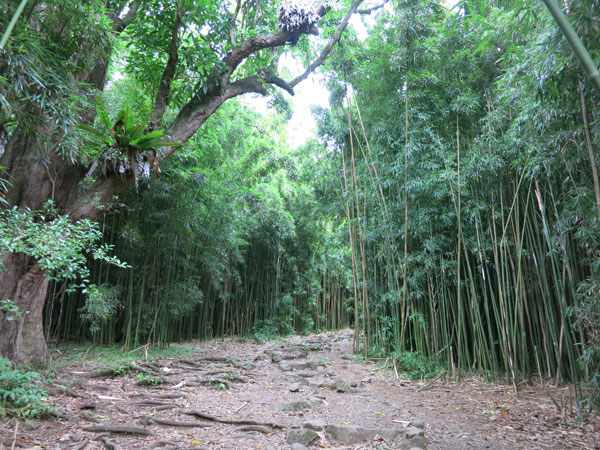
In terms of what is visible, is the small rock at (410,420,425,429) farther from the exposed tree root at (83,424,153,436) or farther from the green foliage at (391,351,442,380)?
the exposed tree root at (83,424,153,436)

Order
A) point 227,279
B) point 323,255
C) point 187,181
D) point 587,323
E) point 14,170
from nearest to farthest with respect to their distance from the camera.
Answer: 1. point 587,323
2. point 14,170
3. point 187,181
4. point 227,279
5. point 323,255

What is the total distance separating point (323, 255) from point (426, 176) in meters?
7.24

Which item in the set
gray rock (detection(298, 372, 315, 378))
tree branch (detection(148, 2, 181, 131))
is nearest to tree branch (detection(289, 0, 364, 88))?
tree branch (detection(148, 2, 181, 131))

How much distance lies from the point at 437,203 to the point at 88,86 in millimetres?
4014

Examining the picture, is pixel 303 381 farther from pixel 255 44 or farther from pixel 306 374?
pixel 255 44

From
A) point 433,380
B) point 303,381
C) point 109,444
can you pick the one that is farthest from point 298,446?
point 433,380

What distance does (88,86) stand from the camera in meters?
3.06

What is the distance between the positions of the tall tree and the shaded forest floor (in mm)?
1078

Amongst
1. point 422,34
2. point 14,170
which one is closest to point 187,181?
point 14,170

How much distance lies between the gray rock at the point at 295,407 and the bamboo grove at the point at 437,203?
213 cm

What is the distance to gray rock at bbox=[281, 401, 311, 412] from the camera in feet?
10.0

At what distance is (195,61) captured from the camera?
12.2ft

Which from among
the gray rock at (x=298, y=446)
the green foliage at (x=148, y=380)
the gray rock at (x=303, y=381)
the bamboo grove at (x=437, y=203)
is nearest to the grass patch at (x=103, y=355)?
the bamboo grove at (x=437, y=203)

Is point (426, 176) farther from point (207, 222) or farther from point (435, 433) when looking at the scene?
point (207, 222)
